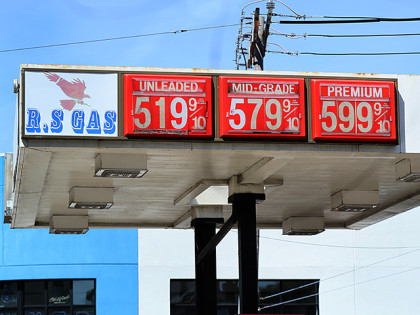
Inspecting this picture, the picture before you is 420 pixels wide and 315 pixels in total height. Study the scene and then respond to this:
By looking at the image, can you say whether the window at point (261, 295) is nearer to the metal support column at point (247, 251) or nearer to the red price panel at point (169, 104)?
the metal support column at point (247, 251)

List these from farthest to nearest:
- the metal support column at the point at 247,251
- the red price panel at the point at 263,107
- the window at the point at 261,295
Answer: the window at the point at 261,295 < the metal support column at the point at 247,251 < the red price panel at the point at 263,107

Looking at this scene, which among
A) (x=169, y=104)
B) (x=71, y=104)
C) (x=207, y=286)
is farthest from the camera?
(x=207, y=286)

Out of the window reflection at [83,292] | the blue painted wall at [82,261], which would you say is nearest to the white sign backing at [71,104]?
the blue painted wall at [82,261]

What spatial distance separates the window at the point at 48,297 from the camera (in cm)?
2591

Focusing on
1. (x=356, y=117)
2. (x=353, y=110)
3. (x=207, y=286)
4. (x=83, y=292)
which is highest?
(x=353, y=110)

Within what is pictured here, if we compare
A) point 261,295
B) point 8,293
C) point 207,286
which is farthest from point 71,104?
point 261,295

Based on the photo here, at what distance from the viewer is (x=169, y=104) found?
37.4 feet

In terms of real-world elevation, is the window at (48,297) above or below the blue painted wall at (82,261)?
below

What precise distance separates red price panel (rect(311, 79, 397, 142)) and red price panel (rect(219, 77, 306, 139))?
32 cm

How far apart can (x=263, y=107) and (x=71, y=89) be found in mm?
3218

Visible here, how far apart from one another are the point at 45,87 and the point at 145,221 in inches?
385

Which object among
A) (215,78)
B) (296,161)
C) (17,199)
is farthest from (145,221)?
(215,78)

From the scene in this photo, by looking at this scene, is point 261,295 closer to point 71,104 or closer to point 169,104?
point 169,104

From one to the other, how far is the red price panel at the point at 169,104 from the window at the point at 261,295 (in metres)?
16.4
